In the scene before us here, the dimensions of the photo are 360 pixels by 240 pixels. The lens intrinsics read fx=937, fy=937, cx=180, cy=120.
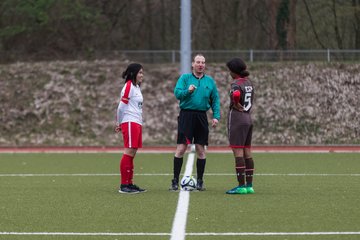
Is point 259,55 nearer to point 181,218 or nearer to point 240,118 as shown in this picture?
point 240,118

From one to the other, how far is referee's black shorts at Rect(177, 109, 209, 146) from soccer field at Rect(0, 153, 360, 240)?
773 mm

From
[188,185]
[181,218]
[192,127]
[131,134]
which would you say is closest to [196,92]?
[192,127]

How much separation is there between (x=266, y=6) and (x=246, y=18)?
268 cm

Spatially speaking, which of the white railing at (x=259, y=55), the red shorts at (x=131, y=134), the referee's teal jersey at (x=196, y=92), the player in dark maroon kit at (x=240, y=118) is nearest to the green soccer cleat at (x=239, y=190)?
the player in dark maroon kit at (x=240, y=118)

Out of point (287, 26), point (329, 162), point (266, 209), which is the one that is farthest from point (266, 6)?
point (266, 209)

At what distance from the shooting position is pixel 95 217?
9984mm

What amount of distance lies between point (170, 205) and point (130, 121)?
6.61 feet

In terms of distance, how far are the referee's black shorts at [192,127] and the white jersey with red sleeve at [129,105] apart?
613mm

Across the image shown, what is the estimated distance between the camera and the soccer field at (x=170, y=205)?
886 cm

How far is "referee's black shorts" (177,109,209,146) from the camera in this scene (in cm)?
1297

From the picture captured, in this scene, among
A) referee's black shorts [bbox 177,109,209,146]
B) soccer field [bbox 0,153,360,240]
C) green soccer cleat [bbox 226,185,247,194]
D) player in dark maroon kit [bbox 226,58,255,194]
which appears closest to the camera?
soccer field [bbox 0,153,360,240]

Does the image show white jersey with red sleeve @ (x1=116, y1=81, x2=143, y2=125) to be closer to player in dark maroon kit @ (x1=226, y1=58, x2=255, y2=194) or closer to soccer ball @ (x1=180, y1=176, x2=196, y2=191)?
soccer ball @ (x1=180, y1=176, x2=196, y2=191)

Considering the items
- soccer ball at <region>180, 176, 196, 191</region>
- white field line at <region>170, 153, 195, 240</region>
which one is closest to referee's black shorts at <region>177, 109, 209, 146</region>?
soccer ball at <region>180, 176, 196, 191</region>

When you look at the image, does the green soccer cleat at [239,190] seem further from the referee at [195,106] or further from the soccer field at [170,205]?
the referee at [195,106]
